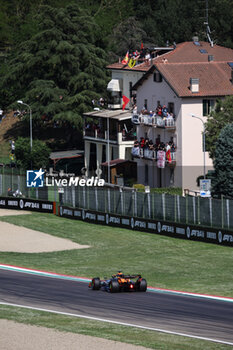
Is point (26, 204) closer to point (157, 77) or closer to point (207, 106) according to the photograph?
point (207, 106)

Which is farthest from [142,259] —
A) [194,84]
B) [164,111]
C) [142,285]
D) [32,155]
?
[32,155]

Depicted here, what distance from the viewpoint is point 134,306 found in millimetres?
29391

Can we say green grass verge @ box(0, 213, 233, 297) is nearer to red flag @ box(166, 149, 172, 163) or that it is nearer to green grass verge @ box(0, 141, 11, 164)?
red flag @ box(166, 149, 172, 163)

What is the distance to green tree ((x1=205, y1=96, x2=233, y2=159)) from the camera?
73.1m

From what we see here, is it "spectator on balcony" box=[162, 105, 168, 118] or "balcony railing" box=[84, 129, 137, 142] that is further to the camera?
"balcony railing" box=[84, 129, 137, 142]

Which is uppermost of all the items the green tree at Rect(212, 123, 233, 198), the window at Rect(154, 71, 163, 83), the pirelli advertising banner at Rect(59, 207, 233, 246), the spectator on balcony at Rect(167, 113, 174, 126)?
the window at Rect(154, 71, 163, 83)

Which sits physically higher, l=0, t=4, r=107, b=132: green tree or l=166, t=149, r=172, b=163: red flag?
l=0, t=4, r=107, b=132: green tree

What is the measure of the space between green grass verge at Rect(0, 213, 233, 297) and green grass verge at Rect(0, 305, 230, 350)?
8.81 metres

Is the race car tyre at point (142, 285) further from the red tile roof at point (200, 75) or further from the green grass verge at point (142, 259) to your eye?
the red tile roof at point (200, 75)

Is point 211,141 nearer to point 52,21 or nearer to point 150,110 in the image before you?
point 150,110

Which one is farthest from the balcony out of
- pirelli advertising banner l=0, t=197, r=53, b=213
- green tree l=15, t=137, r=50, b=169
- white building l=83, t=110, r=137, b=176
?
pirelli advertising banner l=0, t=197, r=53, b=213

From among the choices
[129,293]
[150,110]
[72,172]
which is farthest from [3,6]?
[129,293]

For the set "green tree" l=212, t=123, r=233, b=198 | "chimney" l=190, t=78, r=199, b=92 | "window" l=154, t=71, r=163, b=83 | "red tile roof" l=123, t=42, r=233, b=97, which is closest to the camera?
"green tree" l=212, t=123, r=233, b=198

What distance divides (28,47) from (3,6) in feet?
161
